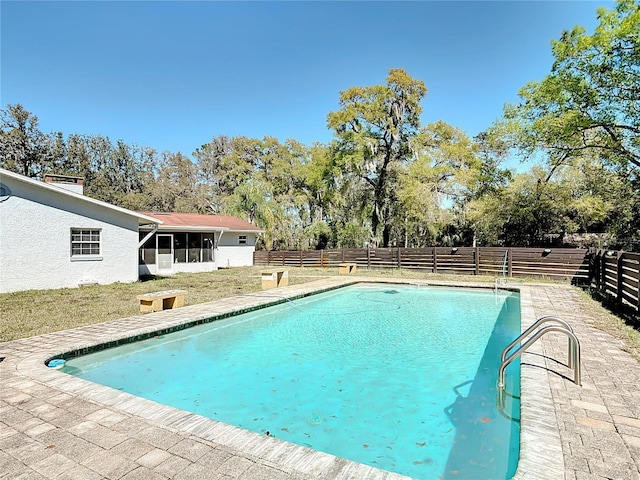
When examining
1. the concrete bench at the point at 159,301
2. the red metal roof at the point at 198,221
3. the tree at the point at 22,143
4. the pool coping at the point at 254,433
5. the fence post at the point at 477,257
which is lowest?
the pool coping at the point at 254,433

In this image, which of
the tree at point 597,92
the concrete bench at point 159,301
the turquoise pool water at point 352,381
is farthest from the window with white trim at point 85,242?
the tree at point 597,92

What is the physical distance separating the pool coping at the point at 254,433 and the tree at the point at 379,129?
647 inches

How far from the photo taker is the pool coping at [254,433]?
215 centimetres

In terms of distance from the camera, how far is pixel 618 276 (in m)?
7.89

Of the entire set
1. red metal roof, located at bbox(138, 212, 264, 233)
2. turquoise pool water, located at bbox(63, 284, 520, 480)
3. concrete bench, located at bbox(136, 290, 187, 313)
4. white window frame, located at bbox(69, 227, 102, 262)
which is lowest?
turquoise pool water, located at bbox(63, 284, 520, 480)

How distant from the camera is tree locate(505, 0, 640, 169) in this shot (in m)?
12.7

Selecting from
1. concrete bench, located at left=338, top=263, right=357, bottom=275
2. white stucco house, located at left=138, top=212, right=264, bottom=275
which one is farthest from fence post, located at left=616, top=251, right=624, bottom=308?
white stucco house, located at left=138, top=212, right=264, bottom=275

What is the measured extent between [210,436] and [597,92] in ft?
55.9

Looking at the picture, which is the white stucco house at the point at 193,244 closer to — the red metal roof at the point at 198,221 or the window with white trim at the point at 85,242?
the red metal roof at the point at 198,221

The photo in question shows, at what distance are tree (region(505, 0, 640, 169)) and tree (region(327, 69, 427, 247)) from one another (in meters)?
7.09

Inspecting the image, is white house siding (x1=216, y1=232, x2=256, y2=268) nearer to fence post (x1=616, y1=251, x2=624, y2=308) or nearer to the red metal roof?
the red metal roof

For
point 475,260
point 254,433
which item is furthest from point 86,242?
point 475,260

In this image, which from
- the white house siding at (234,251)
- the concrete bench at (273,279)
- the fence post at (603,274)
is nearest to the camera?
the fence post at (603,274)

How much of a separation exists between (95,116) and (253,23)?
1933 cm
